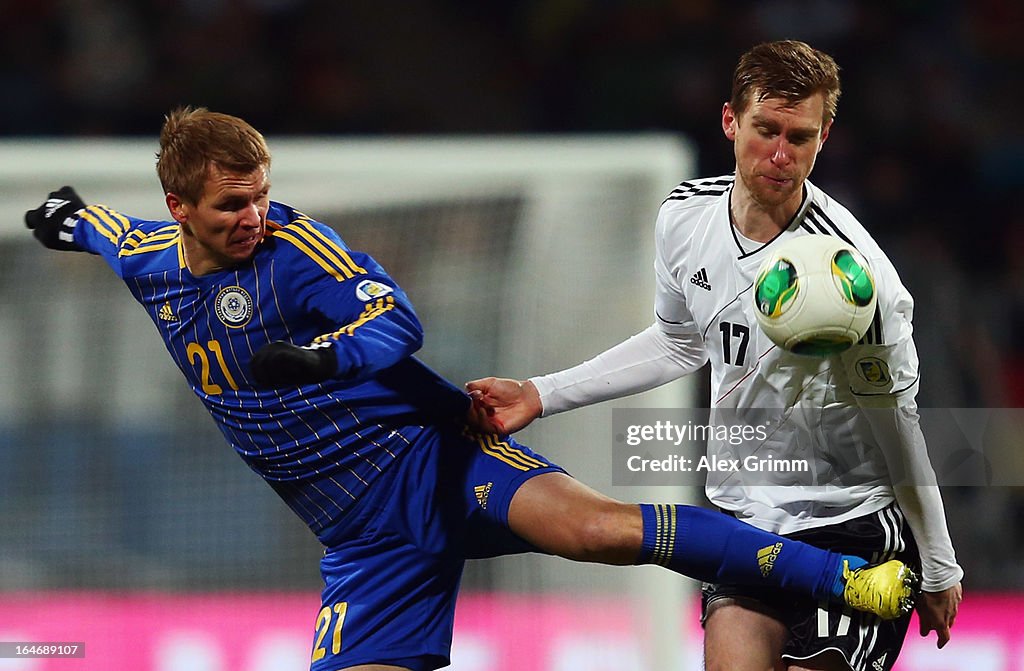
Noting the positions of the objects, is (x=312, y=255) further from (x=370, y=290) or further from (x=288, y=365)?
(x=288, y=365)

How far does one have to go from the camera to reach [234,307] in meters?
3.19

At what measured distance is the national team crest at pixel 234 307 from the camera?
3.18m

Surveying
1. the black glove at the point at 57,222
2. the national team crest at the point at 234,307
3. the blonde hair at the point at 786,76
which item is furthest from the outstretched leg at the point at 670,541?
the black glove at the point at 57,222

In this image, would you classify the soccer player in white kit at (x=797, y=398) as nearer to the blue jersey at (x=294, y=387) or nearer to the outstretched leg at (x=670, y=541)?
the outstretched leg at (x=670, y=541)

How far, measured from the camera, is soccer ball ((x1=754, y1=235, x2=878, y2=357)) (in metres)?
2.73

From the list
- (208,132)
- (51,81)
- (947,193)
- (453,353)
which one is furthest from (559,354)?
(51,81)

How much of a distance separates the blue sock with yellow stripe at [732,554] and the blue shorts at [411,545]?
34 centimetres

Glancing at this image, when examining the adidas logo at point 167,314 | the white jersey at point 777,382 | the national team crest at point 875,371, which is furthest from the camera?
the adidas logo at point 167,314

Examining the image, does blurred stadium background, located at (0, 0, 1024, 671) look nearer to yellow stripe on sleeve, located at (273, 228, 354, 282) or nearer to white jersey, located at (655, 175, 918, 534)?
white jersey, located at (655, 175, 918, 534)

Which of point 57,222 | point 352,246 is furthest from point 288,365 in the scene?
point 352,246

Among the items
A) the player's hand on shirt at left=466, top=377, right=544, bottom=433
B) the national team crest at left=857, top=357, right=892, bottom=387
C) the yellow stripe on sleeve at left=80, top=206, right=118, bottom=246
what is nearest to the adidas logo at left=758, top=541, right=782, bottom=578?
the national team crest at left=857, top=357, right=892, bottom=387

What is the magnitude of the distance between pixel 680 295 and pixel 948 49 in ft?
21.8

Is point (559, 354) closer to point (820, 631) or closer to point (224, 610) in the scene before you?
point (224, 610)

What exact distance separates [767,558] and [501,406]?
0.78m
